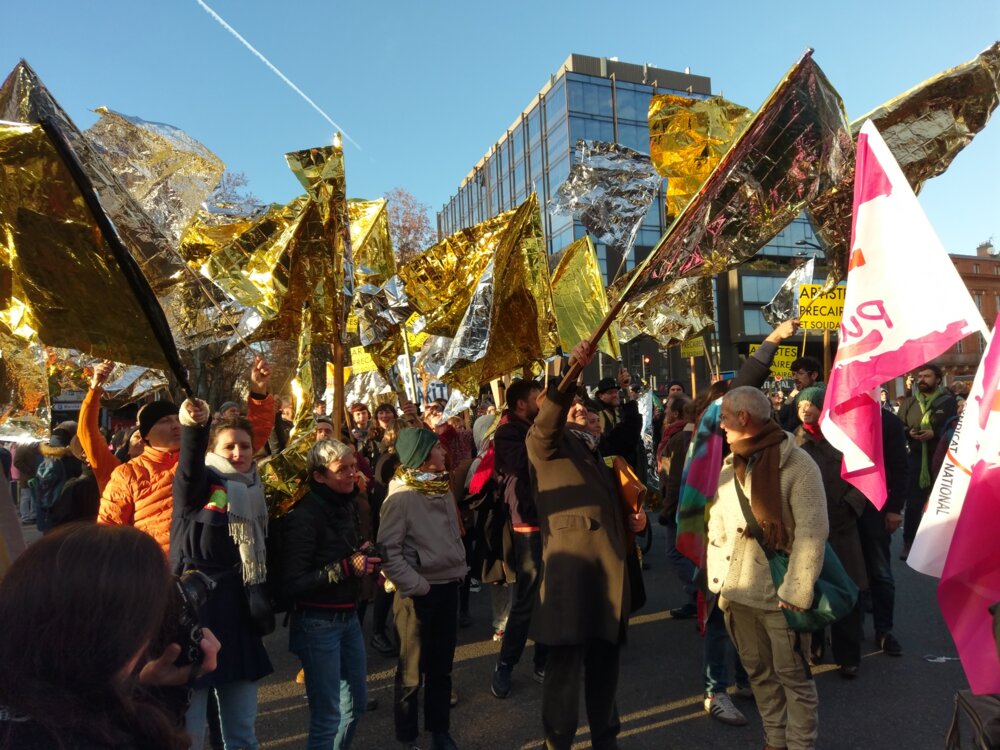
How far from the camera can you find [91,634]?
1.11 meters

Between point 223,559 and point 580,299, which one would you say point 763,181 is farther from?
point 580,299

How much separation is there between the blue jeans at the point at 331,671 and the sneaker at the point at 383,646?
2.00 meters

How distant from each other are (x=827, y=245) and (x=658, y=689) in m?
2.88

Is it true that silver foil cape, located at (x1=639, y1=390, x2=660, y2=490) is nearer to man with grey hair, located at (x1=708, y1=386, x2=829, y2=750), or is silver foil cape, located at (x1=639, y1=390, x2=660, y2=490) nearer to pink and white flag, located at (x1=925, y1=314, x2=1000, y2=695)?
man with grey hair, located at (x1=708, y1=386, x2=829, y2=750)

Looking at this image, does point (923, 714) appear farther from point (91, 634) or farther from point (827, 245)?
point (91, 634)

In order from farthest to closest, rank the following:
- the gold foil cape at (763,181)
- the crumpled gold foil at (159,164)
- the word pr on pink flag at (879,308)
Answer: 1. the crumpled gold foil at (159,164)
2. the gold foil cape at (763,181)
3. the word pr on pink flag at (879,308)

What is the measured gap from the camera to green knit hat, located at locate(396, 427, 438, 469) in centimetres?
361

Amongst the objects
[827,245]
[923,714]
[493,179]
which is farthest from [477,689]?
[493,179]

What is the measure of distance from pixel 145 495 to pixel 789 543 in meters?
2.92

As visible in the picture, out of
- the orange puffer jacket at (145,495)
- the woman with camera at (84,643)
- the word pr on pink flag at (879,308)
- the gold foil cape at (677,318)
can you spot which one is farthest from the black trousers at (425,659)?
the gold foil cape at (677,318)

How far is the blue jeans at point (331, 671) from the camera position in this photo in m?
2.97

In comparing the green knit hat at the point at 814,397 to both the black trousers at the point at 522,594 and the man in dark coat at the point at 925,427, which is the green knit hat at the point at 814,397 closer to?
the black trousers at the point at 522,594

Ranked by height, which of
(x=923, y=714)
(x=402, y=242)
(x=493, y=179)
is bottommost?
(x=923, y=714)

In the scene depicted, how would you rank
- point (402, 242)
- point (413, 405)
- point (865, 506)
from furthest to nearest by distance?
point (402, 242) → point (413, 405) → point (865, 506)
